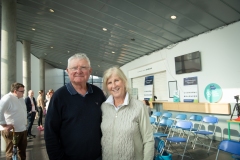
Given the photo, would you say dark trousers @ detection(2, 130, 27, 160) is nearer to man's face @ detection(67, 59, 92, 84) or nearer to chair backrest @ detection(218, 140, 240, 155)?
man's face @ detection(67, 59, 92, 84)

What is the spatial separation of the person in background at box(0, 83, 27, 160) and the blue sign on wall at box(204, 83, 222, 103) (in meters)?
5.53

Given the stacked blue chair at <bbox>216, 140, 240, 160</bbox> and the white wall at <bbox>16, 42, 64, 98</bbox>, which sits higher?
the white wall at <bbox>16, 42, 64, 98</bbox>

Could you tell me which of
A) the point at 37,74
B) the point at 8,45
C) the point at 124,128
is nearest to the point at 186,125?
the point at 124,128

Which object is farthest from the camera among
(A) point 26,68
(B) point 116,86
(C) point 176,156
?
(A) point 26,68

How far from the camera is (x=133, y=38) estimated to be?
7504 mm

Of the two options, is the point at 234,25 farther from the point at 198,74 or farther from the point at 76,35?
→ the point at 76,35

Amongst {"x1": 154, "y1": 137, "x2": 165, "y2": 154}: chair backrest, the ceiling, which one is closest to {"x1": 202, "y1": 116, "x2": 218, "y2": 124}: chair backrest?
the ceiling

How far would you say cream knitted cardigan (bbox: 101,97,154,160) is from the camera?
4.75ft

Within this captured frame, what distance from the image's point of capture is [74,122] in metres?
1.46

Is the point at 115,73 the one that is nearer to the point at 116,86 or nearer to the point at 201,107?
the point at 116,86

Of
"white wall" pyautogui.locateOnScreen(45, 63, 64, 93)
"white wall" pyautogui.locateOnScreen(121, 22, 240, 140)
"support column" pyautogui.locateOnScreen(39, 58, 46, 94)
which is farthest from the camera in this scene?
"white wall" pyautogui.locateOnScreen(45, 63, 64, 93)

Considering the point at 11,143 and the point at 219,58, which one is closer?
the point at 11,143

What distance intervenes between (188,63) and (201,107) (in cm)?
175

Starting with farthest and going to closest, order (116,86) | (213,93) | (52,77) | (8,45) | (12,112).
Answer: (52,77)
(213,93)
(8,45)
(12,112)
(116,86)
